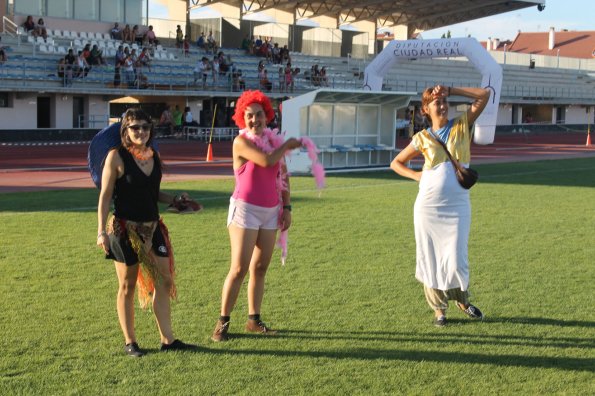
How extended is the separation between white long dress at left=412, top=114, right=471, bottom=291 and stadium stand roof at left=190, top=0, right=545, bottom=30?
145 ft

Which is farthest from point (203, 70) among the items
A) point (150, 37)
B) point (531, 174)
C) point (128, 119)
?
point (128, 119)

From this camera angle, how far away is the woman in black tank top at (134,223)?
613 centimetres

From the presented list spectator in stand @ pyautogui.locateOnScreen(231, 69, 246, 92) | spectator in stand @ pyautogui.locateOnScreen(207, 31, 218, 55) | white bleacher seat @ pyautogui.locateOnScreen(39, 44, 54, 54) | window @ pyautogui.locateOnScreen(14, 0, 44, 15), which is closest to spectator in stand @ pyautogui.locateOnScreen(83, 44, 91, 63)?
white bleacher seat @ pyautogui.locateOnScreen(39, 44, 54, 54)

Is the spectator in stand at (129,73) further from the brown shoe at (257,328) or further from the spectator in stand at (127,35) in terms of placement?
the brown shoe at (257,328)

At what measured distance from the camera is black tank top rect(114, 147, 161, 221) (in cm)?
616

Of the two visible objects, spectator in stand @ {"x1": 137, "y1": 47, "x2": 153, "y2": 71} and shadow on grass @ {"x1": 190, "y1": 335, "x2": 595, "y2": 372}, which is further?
spectator in stand @ {"x1": 137, "y1": 47, "x2": 153, "y2": 71}

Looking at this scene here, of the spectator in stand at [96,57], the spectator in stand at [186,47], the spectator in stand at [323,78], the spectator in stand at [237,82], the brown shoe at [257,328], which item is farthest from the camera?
the spectator in stand at [323,78]

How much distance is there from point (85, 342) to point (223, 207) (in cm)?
880

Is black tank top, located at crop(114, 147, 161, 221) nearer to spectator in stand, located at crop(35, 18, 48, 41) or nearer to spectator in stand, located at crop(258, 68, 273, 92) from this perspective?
spectator in stand, located at crop(35, 18, 48, 41)

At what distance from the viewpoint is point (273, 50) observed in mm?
46719

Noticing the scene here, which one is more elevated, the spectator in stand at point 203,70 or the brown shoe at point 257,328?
the spectator in stand at point 203,70

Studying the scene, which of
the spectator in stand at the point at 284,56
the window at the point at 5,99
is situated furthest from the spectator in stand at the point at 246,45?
the window at the point at 5,99

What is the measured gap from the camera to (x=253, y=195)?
6.64m

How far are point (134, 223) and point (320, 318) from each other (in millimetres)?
2038
